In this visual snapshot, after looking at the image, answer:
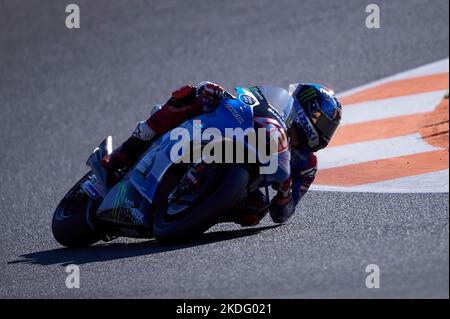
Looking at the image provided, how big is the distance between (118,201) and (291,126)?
1.21m

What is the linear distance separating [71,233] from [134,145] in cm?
74

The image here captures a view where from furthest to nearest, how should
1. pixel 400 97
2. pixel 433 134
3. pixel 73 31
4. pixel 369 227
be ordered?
1. pixel 73 31
2. pixel 400 97
3. pixel 433 134
4. pixel 369 227

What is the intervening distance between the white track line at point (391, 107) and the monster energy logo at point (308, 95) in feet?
10.2

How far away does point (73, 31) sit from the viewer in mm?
14023

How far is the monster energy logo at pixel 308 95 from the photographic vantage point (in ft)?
22.7

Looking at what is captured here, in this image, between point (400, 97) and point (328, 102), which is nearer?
point (328, 102)

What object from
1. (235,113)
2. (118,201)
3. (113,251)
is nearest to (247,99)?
(235,113)

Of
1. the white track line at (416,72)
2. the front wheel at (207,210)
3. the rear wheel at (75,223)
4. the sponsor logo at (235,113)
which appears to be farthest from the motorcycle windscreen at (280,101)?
the white track line at (416,72)

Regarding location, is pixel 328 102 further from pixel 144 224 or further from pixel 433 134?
pixel 433 134

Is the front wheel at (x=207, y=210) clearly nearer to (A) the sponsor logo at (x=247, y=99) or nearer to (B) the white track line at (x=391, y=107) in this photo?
(A) the sponsor logo at (x=247, y=99)

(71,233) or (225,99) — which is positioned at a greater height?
(225,99)

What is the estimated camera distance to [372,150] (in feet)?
29.6
